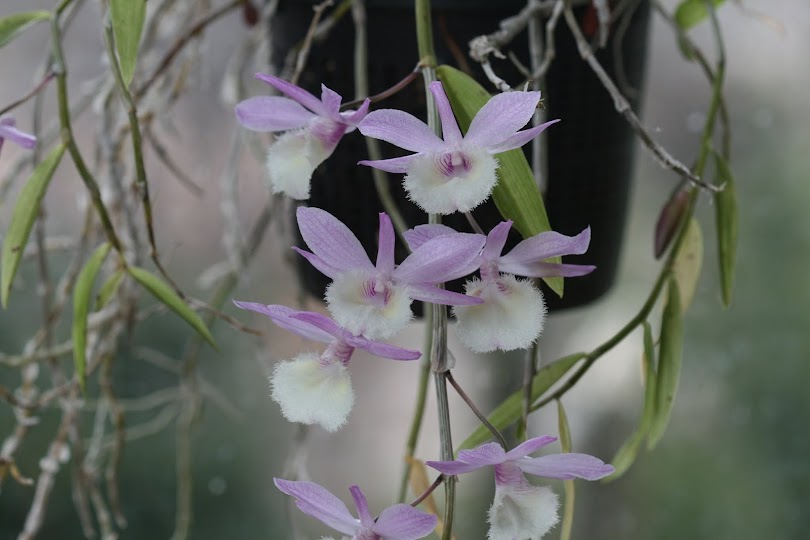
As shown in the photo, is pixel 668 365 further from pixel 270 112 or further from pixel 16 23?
pixel 16 23

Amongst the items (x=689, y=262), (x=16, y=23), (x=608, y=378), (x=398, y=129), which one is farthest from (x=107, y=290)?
(x=608, y=378)

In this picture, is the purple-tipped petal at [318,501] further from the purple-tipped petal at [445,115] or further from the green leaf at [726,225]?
the green leaf at [726,225]

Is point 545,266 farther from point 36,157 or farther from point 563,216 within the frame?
point 36,157

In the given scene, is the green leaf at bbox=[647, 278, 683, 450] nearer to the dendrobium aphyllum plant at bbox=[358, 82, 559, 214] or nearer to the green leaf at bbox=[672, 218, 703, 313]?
the green leaf at bbox=[672, 218, 703, 313]

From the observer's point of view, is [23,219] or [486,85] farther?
[486,85]

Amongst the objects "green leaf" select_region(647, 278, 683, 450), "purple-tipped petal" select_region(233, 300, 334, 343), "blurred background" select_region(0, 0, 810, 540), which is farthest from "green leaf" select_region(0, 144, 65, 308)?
"blurred background" select_region(0, 0, 810, 540)

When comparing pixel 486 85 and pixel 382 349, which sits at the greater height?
pixel 486 85

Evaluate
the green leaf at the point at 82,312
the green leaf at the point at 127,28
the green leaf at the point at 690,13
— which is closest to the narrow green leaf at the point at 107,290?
the green leaf at the point at 82,312
